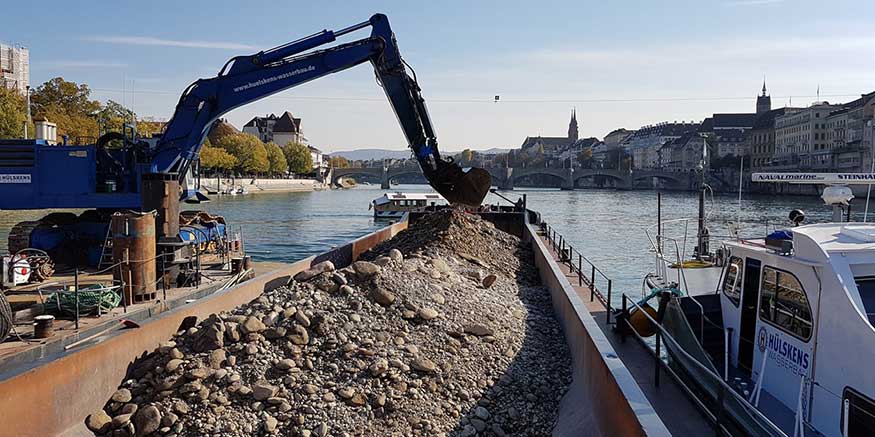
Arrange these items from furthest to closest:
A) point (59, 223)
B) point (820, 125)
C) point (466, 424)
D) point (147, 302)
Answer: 1. point (820, 125)
2. point (59, 223)
3. point (147, 302)
4. point (466, 424)

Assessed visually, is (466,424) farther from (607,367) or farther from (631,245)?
(631,245)

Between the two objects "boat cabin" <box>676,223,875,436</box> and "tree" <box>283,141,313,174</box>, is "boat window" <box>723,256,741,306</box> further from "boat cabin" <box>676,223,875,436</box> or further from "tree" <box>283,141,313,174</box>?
"tree" <box>283,141,313,174</box>

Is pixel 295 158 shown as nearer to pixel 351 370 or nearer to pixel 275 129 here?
pixel 275 129

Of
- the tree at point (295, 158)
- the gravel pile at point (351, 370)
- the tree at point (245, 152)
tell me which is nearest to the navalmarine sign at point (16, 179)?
the gravel pile at point (351, 370)

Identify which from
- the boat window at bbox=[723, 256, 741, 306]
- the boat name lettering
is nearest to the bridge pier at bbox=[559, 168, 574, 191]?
the boat window at bbox=[723, 256, 741, 306]

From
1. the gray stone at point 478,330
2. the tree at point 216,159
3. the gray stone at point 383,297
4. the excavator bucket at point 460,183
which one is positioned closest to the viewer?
the gray stone at point 478,330

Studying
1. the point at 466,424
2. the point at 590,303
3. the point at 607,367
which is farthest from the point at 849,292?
the point at 590,303

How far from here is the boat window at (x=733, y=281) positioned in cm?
931

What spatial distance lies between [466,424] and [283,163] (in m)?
121

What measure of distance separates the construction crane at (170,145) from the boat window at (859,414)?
13535 millimetres

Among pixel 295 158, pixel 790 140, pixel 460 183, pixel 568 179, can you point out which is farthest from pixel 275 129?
pixel 460 183

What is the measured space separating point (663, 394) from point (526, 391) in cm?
155

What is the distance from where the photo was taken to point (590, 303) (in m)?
12.4

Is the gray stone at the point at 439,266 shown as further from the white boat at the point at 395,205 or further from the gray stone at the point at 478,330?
the white boat at the point at 395,205
